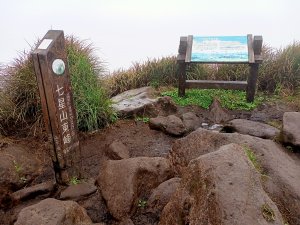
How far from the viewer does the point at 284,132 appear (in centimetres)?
387

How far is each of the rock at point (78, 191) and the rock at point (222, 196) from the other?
1.24 metres

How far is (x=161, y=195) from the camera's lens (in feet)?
10.5

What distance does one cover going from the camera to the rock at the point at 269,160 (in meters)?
2.85

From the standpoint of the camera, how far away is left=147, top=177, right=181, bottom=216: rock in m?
3.18

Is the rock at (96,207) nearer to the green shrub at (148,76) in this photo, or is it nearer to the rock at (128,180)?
the rock at (128,180)

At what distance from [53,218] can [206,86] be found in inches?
177

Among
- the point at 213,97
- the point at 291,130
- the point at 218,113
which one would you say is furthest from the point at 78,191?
the point at 213,97

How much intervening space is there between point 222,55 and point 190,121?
1.61 metres

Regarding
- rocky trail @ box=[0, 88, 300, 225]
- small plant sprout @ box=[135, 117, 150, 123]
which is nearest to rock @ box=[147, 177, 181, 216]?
rocky trail @ box=[0, 88, 300, 225]

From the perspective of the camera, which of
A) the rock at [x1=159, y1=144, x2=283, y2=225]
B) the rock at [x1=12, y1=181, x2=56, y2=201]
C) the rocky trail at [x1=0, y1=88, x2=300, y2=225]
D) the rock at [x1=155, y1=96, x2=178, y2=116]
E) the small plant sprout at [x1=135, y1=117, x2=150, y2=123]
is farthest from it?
the rock at [x1=155, y1=96, x2=178, y2=116]

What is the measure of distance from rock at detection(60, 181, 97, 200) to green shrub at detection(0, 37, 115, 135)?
1528 mm

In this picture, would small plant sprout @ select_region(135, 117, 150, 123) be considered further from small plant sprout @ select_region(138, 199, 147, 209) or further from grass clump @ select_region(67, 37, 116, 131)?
small plant sprout @ select_region(138, 199, 147, 209)

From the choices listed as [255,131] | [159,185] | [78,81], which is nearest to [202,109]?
[255,131]

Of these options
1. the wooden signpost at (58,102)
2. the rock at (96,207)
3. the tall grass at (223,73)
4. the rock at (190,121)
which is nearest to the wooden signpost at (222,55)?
the tall grass at (223,73)
